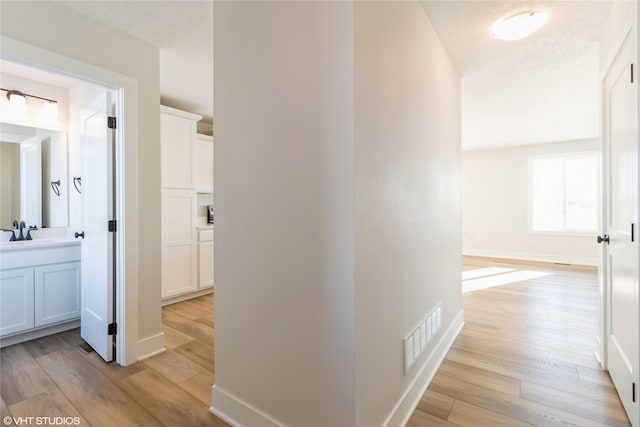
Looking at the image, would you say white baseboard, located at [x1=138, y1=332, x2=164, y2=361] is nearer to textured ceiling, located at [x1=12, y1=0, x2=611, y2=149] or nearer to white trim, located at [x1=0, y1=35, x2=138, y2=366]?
white trim, located at [x1=0, y1=35, x2=138, y2=366]

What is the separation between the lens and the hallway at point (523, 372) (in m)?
1.60

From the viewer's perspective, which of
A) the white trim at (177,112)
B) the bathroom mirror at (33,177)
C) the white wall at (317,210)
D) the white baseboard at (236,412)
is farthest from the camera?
the white trim at (177,112)

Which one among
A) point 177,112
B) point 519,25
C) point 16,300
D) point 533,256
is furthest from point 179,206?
point 533,256

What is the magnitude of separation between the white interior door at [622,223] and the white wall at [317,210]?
0.99 m

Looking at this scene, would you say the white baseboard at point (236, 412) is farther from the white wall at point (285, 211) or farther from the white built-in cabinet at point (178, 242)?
the white built-in cabinet at point (178, 242)

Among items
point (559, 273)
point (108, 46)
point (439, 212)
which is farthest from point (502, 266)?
point (108, 46)

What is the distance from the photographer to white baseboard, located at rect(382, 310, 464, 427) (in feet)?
4.87

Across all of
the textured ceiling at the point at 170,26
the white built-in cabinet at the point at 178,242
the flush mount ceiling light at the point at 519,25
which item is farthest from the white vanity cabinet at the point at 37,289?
the flush mount ceiling light at the point at 519,25

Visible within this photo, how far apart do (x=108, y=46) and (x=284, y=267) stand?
2.07 meters

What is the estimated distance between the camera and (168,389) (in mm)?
1854

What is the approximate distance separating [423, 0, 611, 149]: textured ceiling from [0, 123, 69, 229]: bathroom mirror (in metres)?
3.63

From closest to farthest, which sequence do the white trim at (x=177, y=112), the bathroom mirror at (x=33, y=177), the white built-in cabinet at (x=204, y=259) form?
the bathroom mirror at (x=33, y=177) → the white trim at (x=177, y=112) → the white built-in cabinet at (x=204, y=259)

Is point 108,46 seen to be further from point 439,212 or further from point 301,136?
point 439,212

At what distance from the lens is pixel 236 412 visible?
154 cm
